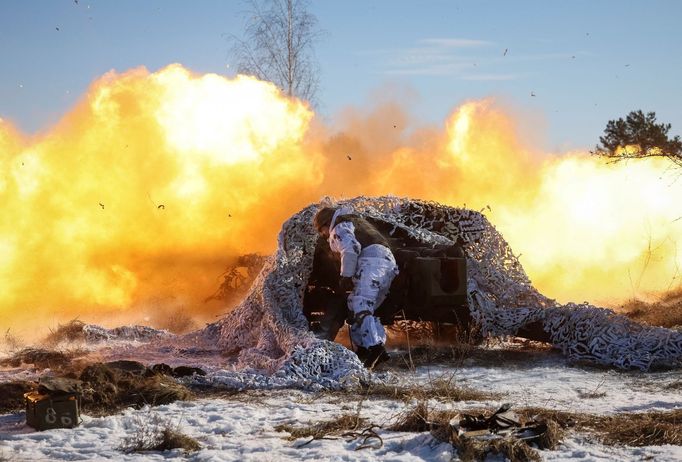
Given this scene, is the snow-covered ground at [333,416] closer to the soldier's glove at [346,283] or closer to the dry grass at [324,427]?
the dry grass at [324,427]

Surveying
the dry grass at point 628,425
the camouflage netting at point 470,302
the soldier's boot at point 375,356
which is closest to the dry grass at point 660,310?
the camouflage netting at point 470,302

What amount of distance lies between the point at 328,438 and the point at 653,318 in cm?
846

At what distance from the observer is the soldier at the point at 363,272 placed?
10.7 m

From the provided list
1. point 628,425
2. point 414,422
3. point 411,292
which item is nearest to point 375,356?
point 411,292

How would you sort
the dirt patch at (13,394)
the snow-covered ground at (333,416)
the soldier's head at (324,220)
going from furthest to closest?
the soldier's head at (324,220) → the dirt patch at (13,394) → the snow-covered ground at (333,416)

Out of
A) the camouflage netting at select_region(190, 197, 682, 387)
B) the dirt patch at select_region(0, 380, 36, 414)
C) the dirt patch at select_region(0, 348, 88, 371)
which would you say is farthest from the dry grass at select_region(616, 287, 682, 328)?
the dirt patch at select_region(0, 380, 36, 414)

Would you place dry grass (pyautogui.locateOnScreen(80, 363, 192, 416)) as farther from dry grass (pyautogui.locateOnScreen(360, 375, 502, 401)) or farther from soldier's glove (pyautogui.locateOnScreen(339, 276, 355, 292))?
soldier's glove (pyautogui.locateOnScreen(339, 276, 355, 292))

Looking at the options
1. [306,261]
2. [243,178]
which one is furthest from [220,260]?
[306,261]

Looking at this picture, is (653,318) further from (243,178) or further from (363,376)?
(243,178)

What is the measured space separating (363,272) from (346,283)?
0.88 ft

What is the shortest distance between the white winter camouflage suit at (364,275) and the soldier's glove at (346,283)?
0.05 metres

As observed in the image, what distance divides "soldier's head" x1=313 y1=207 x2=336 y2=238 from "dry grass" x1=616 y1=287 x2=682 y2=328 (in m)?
4.96

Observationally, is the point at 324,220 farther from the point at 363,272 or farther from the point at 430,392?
the point at 430,392

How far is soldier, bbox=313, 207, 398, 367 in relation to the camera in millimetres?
10727
